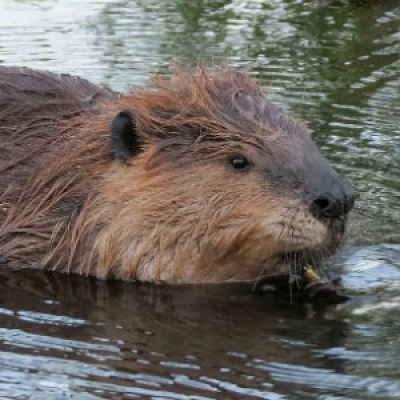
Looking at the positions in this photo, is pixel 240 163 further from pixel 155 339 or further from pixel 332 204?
pixel 155 339

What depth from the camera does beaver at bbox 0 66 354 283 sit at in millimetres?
4723

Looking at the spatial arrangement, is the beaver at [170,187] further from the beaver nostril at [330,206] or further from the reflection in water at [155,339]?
the reflection in water at [155,339]

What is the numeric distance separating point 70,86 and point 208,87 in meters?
0.91

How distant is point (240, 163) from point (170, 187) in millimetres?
356

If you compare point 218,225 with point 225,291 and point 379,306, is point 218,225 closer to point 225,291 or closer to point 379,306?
point 225,291

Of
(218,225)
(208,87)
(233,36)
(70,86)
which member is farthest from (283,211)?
(233,36)

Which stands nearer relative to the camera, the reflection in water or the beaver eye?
the reflection in water

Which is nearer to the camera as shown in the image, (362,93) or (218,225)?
(218,225)

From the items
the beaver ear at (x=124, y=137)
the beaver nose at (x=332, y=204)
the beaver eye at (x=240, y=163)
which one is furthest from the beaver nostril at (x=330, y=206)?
the beaver ear at (x=124, y=137)

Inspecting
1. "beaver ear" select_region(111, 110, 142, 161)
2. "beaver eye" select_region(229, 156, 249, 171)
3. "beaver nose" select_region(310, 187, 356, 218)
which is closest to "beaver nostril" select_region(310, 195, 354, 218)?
"beaver nose" select_region(310, 187, 356, 218)

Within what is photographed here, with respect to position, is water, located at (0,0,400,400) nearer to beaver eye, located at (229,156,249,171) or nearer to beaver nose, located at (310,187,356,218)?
beaver nose, located at (310,187,356,218)

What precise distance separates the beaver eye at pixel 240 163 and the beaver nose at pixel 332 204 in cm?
44

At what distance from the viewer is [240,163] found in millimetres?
4895

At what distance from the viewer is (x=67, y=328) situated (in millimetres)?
4586
